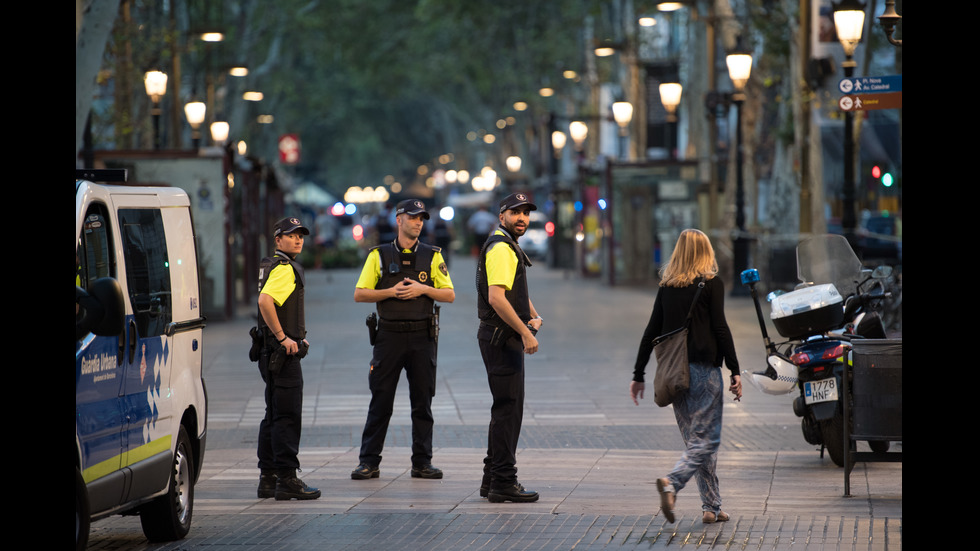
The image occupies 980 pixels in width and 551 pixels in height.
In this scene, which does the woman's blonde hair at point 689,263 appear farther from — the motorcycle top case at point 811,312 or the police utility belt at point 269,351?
the police utility belt at point 269,351

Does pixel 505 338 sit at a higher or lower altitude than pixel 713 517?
higher

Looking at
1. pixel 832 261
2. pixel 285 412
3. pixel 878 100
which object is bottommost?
pixel 285 412

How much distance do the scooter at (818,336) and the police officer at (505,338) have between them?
1442 mm

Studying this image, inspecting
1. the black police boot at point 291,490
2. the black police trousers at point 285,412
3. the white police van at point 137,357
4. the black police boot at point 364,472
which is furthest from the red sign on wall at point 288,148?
the white police van at point 137,357

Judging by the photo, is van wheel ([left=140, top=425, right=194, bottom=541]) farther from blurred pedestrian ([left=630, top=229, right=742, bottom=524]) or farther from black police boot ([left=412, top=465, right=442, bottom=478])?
blurred pedestrian ([left=630, top=229, right=742, bottom=524])

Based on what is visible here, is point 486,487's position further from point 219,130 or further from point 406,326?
point 219,130

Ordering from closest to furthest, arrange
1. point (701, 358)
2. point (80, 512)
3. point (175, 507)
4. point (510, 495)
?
point (80, 512) < point (175, 507) < point (701, 358) < point (510, 495)

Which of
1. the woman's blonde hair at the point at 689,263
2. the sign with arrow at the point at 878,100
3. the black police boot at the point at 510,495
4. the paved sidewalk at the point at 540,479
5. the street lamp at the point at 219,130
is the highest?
the street lamp at the point at 219,130

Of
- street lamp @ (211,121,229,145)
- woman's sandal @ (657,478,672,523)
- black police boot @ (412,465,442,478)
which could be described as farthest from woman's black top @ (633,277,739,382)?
street lamp @ (211,121,229,145)

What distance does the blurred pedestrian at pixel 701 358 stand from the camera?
7.79 m

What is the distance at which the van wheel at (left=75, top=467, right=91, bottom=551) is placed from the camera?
5.80m

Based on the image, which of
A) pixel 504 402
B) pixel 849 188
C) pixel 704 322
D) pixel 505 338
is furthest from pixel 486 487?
pixel 849 188

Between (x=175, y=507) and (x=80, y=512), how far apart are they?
5.12ft

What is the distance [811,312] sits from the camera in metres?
9.51
